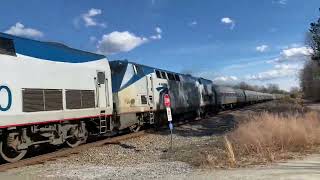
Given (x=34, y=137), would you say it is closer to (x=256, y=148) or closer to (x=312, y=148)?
(x=256, y=148)

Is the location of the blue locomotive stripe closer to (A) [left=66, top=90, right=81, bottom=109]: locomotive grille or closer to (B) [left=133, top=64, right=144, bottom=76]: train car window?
(A) [left=66, top=90, right=81, bottom=109]: locomotive grille

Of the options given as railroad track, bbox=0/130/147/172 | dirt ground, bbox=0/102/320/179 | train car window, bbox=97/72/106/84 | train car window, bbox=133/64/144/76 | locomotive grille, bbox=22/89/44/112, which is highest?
train car window, bbox=133/64/144/76

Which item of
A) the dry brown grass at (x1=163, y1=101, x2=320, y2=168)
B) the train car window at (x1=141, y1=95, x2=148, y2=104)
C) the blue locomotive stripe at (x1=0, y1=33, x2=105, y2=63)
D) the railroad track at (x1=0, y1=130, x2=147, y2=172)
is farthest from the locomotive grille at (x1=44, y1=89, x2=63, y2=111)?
the train car window at (x1=141, y1=95, x2=148, y2=104)

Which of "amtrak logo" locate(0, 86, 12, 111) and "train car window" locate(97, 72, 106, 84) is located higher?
"train car window" locate(97, 72, 106, 84)

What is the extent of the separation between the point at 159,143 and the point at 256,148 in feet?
19.4

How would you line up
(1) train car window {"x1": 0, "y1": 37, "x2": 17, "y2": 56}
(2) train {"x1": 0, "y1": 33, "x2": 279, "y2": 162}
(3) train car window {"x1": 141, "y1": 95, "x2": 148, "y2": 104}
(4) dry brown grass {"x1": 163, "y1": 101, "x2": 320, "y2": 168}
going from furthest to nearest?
(3) train car window {"x1": 141, "y1": 95, "x2": 148, "y2": 104}, (2) train {"x1": 0, "y1": 33, "x2": 279, "y2": 162}, (1) train car window {"x1": 0, "y1": 37, "x2": 17, "y2": 56}, (4) dry brown grass {"x1": 163, "y1": 101, "x2": 320, "y2": 168}

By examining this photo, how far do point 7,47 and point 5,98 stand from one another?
1502 mm

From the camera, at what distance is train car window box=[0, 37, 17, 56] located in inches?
512

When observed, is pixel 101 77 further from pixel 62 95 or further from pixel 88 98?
pixel 62 95

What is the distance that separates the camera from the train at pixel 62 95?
13242 millimetres

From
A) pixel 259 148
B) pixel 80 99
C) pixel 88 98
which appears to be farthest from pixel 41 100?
pixel 259 148

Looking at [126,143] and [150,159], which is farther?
[126,143]

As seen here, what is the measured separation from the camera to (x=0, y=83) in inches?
492

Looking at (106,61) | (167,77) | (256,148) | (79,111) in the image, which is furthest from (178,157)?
(167,77)
